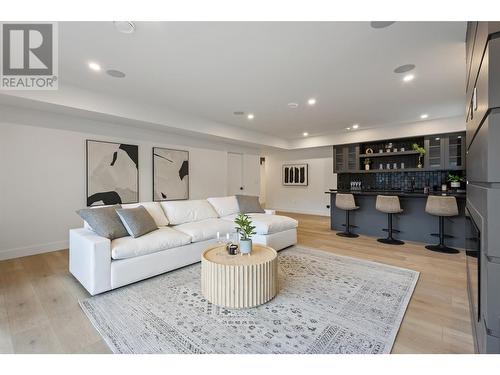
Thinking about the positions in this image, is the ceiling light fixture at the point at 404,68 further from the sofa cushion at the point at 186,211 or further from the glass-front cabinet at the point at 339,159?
the glass-front cabinet at the point at 339,159

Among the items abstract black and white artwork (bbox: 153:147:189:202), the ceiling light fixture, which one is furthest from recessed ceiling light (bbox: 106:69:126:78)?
the ceiling light fixture

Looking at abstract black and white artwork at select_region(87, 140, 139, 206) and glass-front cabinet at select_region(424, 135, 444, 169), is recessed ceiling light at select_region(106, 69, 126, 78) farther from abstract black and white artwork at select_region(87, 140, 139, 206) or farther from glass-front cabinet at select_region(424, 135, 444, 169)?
glass-front cabinet at select_region(424, 135, 444, 169)

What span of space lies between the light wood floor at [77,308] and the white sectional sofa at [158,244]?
0.30 meters

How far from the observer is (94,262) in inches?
89.4

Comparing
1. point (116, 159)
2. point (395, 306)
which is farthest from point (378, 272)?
point (116, 159)

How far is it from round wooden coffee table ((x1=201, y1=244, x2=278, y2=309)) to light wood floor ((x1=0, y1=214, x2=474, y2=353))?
87cm

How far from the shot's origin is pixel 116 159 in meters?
4.41

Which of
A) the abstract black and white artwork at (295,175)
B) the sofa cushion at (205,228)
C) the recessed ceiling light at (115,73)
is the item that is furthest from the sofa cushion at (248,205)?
the abstract black and white artwork at (295,175)

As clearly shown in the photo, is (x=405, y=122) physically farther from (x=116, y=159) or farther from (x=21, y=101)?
(x=21, y=101)

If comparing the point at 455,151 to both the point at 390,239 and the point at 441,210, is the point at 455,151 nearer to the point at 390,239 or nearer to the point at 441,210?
the point at 441,210

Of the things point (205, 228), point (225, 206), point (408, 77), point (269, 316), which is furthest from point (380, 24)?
point (225, 206)

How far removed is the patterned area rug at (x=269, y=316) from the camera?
162cm

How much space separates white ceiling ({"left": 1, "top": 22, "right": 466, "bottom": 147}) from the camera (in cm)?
218

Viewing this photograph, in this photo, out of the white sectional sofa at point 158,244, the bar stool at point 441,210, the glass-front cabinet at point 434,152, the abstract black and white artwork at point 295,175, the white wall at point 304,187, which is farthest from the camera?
the abstract black and white artwork at point 295,175
